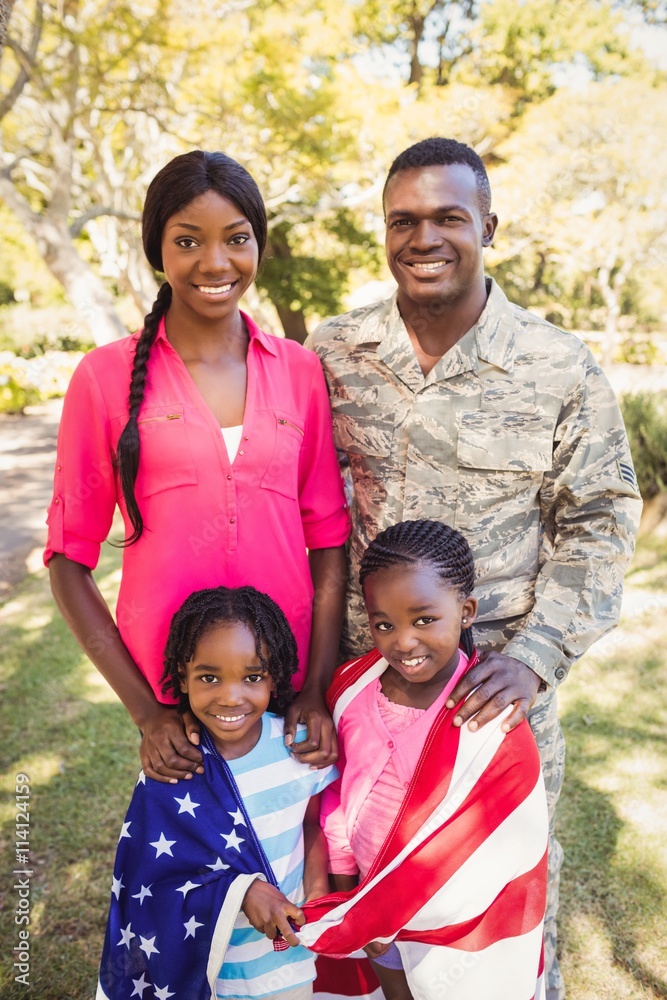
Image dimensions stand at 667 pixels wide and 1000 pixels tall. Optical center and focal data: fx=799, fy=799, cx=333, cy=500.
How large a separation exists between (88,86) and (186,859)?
28.5 feet

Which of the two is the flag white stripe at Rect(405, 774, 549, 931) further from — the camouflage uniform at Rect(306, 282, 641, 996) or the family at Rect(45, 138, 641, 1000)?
the camouflage uniform at Rect(306, 282, 641, 996)

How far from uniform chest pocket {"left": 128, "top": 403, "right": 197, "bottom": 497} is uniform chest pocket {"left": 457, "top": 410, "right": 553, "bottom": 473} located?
772 millimetres

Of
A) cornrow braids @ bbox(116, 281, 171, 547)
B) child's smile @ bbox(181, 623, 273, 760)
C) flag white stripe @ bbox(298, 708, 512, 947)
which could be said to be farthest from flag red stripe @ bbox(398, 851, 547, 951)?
cornrow braids @ bbox(116, 281, 171, 547)

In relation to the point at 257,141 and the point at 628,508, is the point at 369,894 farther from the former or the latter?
the point at 257,141

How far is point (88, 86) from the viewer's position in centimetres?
844

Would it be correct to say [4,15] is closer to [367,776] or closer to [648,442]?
[367,776]

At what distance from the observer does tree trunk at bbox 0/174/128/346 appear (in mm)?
7223

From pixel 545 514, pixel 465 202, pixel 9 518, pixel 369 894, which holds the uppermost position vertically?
pixel 465 202

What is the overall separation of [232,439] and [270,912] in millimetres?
1117

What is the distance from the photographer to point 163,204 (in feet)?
6.46

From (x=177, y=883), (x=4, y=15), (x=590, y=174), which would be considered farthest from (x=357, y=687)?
(x=590, y=174)

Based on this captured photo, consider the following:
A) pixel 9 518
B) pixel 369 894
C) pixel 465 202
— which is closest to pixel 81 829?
pixel 369 894

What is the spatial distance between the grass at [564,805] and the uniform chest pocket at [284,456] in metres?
1.96

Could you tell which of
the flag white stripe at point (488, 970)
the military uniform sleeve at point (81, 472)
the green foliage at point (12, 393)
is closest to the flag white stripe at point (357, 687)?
the flag white stripe at point (488, 970)
